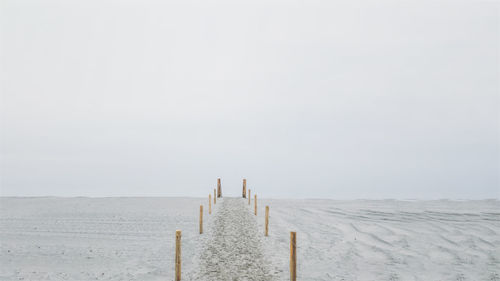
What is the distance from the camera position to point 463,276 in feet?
31.7

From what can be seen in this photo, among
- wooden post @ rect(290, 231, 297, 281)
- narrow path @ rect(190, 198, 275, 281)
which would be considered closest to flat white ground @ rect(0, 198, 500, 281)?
narrow path @ rect(190, 198, 275, 281)

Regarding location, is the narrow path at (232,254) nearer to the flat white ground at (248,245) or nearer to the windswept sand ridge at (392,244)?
the flat white ground at (248,245)

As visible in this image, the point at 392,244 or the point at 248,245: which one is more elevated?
the point at 248,245

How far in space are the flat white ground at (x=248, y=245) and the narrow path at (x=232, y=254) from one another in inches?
1.4

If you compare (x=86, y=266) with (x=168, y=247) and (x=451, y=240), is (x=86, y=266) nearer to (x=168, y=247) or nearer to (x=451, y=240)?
(x=168, y=247)

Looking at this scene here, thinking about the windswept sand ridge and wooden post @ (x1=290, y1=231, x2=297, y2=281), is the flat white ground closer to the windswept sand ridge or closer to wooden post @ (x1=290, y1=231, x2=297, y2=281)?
the windswept sand ridge

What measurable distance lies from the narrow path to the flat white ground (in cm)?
4

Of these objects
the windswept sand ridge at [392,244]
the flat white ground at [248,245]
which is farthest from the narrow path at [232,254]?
the windswept sand ridge at [392,244]

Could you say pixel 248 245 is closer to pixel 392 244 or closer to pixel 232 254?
pixel 232 254

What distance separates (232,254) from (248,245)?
1.52 m

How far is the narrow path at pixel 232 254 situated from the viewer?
9188 mm

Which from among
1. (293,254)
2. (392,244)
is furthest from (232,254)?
(392,244)

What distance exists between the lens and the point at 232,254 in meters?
11.2

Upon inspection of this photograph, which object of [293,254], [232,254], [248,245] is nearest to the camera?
[293,254]
